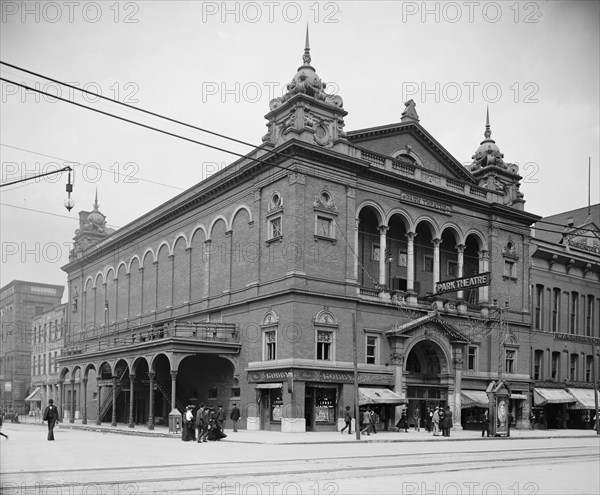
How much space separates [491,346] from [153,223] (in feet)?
82.6

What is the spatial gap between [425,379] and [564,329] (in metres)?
17.4

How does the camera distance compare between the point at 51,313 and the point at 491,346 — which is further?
the point at 51,313

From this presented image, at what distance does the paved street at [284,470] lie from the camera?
1474cm

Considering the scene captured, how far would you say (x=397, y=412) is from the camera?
4059cm

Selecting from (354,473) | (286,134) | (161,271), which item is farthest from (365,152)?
(354,473)

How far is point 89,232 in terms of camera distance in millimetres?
70625

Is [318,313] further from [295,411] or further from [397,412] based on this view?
[397,412]

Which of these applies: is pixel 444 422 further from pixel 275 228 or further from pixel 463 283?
pixel 275 228

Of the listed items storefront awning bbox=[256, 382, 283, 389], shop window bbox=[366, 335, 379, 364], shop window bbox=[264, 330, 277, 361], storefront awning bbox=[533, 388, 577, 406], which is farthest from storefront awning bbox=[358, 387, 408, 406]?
storefront awning bbox=[533, 388, 577, 406]

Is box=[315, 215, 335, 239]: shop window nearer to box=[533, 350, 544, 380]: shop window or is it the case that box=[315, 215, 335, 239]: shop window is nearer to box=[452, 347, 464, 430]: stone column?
box=[452, 347, 464, 430]: stone column

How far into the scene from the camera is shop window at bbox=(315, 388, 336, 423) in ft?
124

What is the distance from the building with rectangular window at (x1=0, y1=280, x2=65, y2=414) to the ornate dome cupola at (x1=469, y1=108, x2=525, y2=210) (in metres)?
49.2

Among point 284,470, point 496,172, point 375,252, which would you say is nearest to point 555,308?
point 496,172

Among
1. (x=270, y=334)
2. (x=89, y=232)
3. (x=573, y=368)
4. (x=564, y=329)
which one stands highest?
(x=89, y=232)
